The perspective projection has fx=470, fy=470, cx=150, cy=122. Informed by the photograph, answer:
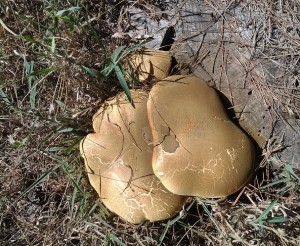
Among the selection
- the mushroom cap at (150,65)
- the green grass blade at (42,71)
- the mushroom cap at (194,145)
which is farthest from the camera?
the mushroom cap at (150,65)

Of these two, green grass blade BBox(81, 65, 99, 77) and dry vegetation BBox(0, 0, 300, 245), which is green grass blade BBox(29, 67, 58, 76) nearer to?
dry vegetation BBox(0, 0, 300, 245)

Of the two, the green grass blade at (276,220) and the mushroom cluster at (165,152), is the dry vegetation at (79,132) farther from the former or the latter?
the mushroom cluster at (165,152)

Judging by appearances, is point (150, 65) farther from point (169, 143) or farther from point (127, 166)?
point (127, 166)

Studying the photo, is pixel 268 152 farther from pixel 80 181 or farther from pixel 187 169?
pixel 80 181

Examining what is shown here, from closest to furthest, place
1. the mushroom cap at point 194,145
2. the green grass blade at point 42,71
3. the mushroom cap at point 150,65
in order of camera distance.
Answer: the mushroom cap at point 194,145 < the green grass blade at point 42,71 < the mushroom cap at point 150,65

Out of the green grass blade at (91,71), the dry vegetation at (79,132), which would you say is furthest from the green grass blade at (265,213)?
the green grass blade at (91,71)

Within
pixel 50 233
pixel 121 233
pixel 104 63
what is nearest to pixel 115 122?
pixel 104 63

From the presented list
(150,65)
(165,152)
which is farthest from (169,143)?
(150,65)
